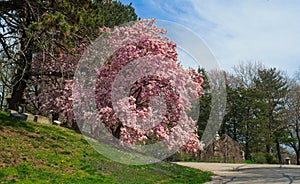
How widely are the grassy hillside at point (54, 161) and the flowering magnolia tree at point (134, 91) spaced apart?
51.6 inches

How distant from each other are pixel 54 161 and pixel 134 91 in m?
4.68

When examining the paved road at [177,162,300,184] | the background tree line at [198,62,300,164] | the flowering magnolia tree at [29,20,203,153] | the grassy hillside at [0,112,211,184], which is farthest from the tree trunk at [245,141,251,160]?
the grassy hillside at [0,112,211,184]

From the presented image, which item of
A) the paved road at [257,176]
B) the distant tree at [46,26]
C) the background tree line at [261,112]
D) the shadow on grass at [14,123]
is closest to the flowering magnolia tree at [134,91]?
the distant tree at [46,26]

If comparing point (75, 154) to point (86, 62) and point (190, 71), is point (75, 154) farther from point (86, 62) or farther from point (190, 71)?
point (190, 71)

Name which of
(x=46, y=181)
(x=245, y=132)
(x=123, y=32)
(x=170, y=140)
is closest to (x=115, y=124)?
(x=170, y=140)

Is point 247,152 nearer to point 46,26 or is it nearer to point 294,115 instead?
point 294,115

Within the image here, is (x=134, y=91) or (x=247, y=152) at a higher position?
(x=134, y=91)

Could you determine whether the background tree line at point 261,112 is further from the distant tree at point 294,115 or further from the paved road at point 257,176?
the paved road at point 257,176

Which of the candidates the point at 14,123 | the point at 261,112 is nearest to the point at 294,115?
the point at 261,112

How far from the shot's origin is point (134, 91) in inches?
475

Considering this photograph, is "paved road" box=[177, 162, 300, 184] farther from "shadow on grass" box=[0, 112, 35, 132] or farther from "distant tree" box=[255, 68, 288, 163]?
"distant tree" box=[255, 68, 288, 163]

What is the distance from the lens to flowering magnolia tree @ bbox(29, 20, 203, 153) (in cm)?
1133

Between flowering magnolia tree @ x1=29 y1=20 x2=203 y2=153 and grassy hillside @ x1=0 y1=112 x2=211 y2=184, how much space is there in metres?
1.31

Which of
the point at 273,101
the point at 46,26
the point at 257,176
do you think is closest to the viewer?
the point at 46,26
